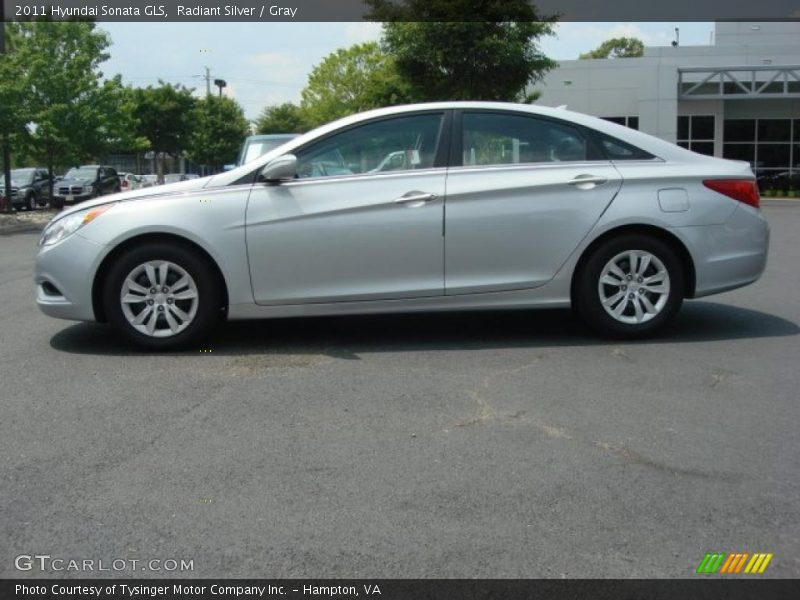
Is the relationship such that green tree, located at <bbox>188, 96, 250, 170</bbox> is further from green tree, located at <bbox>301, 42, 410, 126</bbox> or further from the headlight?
the headlight

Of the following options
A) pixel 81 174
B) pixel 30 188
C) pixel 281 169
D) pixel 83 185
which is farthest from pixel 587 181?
pixel 81 174

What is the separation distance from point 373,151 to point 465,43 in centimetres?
1885

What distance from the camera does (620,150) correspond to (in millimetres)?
6414

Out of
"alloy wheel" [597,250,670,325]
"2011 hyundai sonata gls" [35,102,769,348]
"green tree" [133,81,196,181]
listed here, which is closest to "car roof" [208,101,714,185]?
"2011 hyundai sonata gls" [35,102,769,348]

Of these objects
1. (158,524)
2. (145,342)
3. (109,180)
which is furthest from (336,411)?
(109,180)

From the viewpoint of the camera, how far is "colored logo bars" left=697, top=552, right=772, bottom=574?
306 cm

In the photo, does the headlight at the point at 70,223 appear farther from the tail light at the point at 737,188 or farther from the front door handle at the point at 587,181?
the tail light at the point at 737,188

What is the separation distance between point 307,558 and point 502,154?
12.8 feet

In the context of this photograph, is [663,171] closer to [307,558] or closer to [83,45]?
[307,558]

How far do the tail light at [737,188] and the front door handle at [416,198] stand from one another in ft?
6.60

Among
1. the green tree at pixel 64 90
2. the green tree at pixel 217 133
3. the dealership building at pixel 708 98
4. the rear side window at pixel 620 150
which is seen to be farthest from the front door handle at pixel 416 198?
the green tree at pixel 217 133

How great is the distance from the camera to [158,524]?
341 cm

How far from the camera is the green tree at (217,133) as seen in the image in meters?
64.0

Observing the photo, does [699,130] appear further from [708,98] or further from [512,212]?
[512,212]
